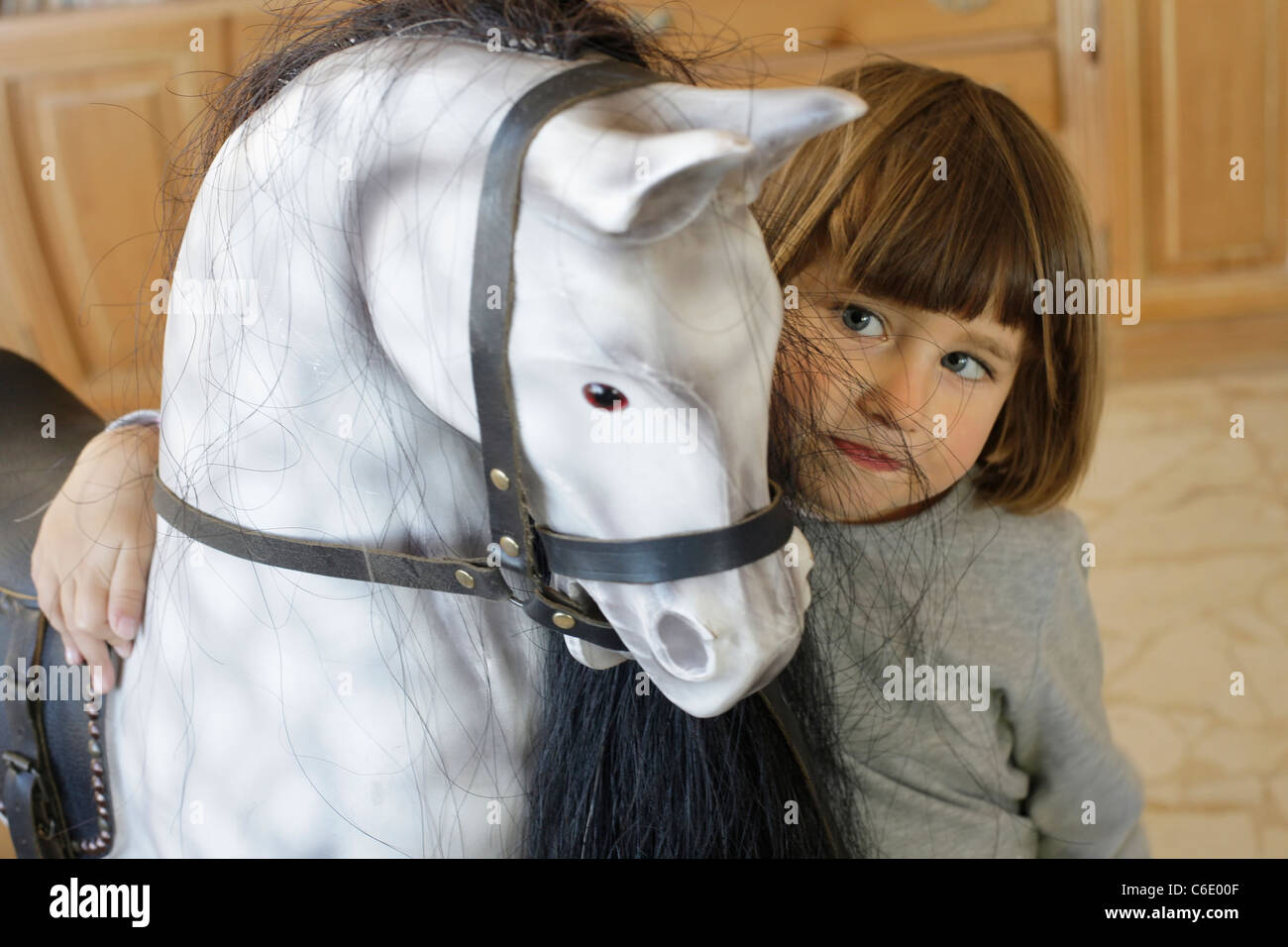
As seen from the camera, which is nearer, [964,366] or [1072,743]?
[964,366]

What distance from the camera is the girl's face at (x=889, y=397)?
596 millimetres

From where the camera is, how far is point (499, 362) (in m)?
0.39

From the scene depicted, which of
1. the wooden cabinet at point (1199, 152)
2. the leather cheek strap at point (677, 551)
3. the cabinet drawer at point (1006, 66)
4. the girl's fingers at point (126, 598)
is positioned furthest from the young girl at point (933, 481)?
the wooden cabinet at point (1199, 152)

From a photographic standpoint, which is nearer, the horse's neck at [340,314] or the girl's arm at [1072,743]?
the horse's neck at [340,314]

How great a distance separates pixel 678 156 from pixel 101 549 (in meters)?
0.43

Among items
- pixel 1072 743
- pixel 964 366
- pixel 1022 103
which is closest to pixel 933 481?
pixel 964 366

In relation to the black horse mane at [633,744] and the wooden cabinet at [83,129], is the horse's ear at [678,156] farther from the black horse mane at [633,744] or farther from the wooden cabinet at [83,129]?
the wooden cabinet at [83,129]

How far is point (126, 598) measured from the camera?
576 mm

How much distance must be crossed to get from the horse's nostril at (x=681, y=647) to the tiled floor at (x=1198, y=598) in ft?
2.38

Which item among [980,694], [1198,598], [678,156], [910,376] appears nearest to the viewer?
[678,156]

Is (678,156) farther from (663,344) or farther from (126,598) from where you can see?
(126,598)

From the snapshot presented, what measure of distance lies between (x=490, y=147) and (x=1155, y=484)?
1871 mm

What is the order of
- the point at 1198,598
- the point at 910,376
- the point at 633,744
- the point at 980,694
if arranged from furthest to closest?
the point at 1198,598 → the point at 980,694 → the point at 910,376 → the point at 633,744

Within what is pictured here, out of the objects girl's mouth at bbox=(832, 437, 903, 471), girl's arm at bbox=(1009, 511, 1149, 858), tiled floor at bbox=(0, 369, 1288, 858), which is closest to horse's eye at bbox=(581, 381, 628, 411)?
girl's mouth at bbox=(832, 437, 903, 471)
